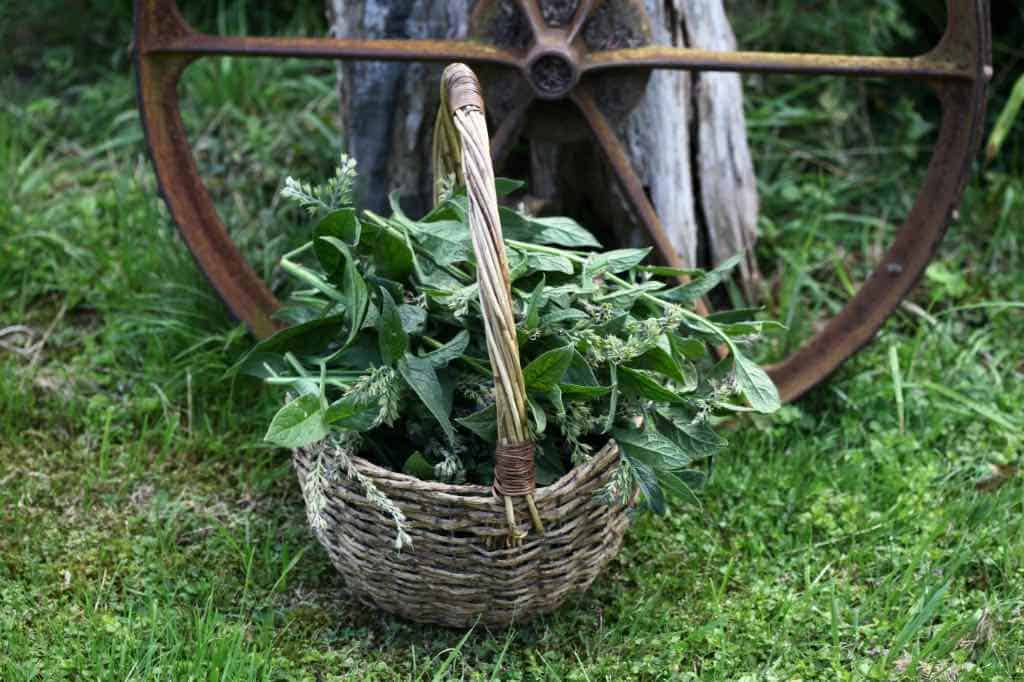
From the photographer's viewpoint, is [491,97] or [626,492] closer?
[626,492]

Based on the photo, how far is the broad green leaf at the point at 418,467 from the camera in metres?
1.67

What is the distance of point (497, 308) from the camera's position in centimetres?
150

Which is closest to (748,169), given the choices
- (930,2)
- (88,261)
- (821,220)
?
(821,220)

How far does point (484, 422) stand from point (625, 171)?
66 cm

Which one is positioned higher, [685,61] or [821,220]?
[685,61]

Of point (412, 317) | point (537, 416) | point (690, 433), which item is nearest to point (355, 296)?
point (412, 317)

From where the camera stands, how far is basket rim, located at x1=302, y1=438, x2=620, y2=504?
5.30ft

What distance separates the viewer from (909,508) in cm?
205

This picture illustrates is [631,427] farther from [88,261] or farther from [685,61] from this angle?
[88,261]

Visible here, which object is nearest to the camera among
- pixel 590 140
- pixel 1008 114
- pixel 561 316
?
pixel 561 316

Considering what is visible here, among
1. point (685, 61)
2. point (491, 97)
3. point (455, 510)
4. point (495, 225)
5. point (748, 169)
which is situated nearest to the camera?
point (495, 225)

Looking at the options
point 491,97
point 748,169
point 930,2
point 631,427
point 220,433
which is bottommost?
point 220,433

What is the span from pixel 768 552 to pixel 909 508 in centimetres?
26

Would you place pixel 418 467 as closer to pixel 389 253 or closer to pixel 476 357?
pixel 476 357
